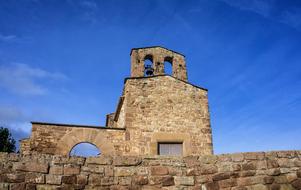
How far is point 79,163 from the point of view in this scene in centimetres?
412

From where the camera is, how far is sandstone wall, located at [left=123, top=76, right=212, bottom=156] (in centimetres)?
1102

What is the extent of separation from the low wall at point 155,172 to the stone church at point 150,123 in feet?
20.5

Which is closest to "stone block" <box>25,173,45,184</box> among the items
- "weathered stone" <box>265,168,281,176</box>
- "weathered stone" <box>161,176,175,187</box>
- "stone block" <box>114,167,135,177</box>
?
"stone block" <box>114,167,135,177</box>

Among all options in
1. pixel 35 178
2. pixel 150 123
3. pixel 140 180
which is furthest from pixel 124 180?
pixel 150 123

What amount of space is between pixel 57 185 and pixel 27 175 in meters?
0.43

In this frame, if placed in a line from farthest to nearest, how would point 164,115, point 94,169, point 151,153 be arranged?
1. point 164,115
2. point 151,153
3. point 94,169

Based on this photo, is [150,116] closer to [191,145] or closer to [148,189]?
[191,145]

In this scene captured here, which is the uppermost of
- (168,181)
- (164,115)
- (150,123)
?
(164,115)

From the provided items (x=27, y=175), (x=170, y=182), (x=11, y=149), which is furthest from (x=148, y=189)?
(x=11, y=149)

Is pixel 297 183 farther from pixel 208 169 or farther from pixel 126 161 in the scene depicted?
pixel 126 161

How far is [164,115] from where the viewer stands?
11617mm

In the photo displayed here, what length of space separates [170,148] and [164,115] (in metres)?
1.40

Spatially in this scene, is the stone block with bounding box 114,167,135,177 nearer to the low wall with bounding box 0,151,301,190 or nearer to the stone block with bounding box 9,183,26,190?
the low wall with bounding box 0,151,301,190

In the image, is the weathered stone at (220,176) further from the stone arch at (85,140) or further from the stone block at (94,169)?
the stone arch at (85,140)
